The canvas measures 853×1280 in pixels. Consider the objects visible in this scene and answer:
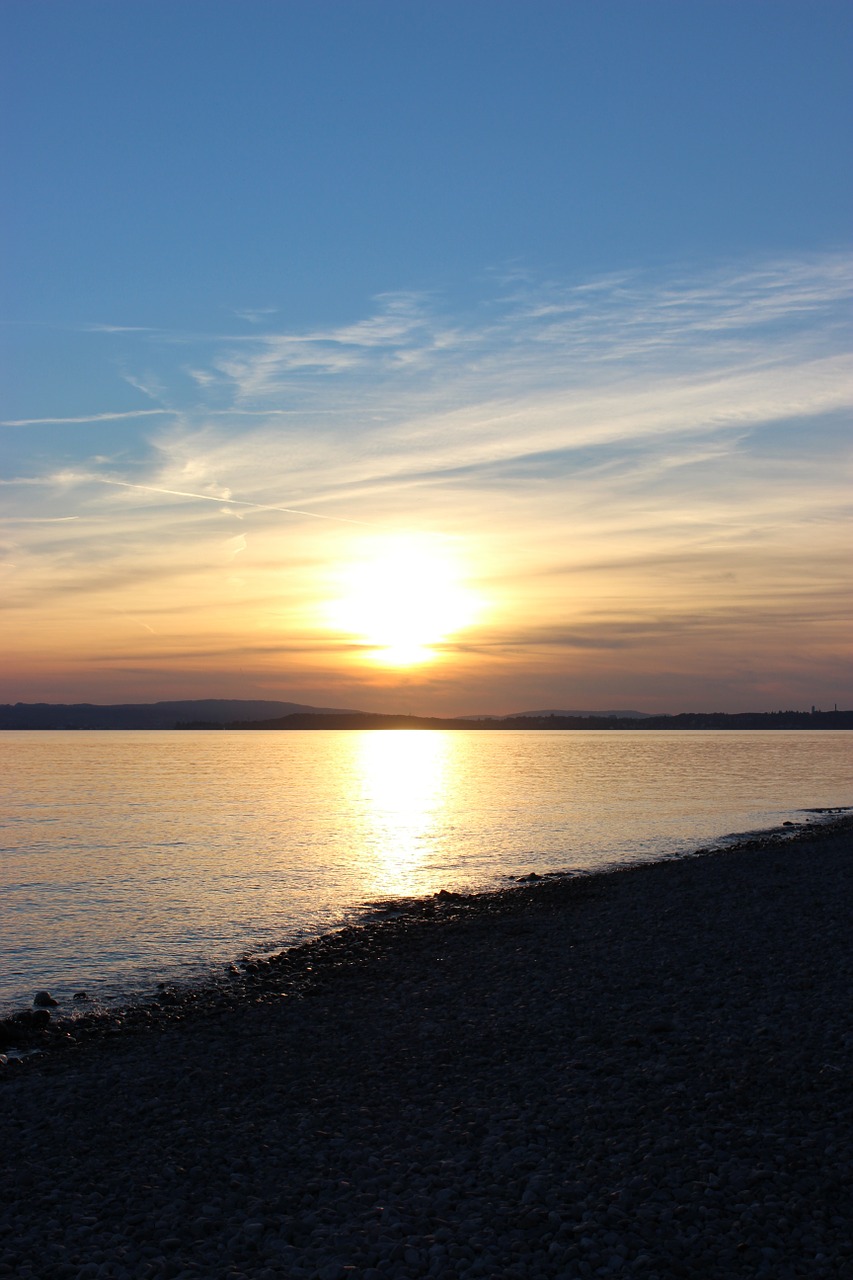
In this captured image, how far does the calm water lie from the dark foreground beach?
638 centimetres

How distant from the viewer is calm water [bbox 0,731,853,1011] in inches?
1006

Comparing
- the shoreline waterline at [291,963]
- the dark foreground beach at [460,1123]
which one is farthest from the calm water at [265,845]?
the dark foreground beach at [460,1123]

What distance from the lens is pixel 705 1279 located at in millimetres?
7508

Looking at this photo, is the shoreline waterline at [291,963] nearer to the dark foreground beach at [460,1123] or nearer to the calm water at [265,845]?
the dark foreground beach at [460,1123]

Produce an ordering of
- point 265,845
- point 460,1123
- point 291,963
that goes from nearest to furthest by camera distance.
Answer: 1. point 460,1123
2. point 291,963
3. point 265,845

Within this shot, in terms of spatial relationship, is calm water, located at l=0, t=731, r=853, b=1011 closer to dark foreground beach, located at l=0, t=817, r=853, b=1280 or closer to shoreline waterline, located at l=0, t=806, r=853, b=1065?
shoreline waterline, located at l=0, t=806, r=853, b=1065

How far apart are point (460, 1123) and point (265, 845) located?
124ft

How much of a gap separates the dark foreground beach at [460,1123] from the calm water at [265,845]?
638 centimetres

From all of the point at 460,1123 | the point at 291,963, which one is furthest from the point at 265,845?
the point at 460,1123

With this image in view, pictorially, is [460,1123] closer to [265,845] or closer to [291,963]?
[291,963]

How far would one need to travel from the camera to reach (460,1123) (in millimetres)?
10992

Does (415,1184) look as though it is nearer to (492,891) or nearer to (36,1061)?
(36,1061)

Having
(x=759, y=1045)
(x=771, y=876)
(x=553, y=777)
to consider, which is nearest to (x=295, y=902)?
(x=771, y=876)

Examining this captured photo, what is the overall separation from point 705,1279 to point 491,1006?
895 centimetres
